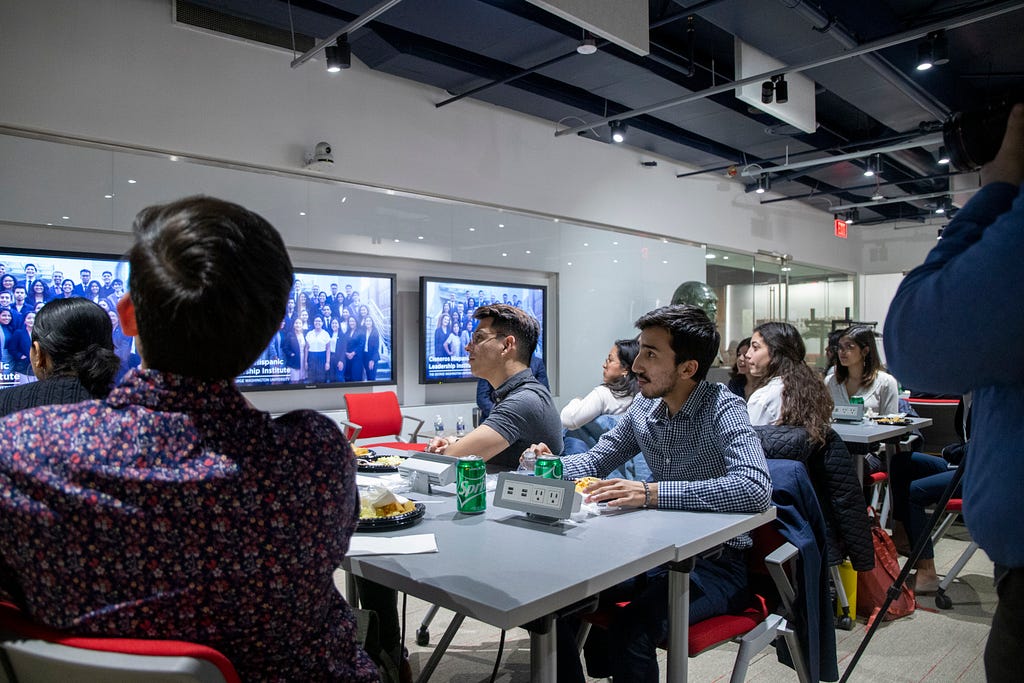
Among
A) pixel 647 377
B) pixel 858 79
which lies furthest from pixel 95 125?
pixel 858 79

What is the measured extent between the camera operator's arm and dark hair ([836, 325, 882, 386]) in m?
4.56

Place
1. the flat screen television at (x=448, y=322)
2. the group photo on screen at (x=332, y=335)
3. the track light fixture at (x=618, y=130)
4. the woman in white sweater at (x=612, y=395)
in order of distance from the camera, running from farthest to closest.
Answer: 1. the track light fixture at (x=618, y=130)
2. the flat screen television at (x=448, y=322)
3. the group photo on screen at (x=332, y=335)
4. the woman in white sweater at (x=612, y=395)

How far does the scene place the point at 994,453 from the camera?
1058mm

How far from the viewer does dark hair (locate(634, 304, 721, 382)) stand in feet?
7.62

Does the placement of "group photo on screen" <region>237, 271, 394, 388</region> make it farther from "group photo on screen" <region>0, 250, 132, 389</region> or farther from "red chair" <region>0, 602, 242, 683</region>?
"red chair" <region>0, 602, 242, 683</region>

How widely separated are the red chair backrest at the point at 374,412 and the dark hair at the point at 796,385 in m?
2.86

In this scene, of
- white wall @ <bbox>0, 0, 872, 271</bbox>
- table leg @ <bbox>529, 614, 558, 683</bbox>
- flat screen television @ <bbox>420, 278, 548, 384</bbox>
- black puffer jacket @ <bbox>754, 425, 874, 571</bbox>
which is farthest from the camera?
flat screen television @ <bbox>420, 278, 548, 384</bbox>

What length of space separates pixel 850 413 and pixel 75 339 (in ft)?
14.3

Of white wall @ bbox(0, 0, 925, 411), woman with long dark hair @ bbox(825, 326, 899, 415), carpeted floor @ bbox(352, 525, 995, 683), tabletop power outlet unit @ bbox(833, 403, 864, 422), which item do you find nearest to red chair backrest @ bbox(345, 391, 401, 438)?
white wall @ bbox(0, 0, 925, 411)

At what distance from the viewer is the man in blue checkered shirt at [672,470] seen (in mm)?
1948

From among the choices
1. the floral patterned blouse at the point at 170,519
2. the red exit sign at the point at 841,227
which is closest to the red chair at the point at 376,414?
the floral patterned blouse at the point at 170,519

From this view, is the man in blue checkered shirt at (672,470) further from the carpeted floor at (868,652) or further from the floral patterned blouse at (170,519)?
the floral patterned blouse at (170,519)

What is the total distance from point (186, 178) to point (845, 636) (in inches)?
181

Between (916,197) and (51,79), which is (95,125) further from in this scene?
(916,197)
